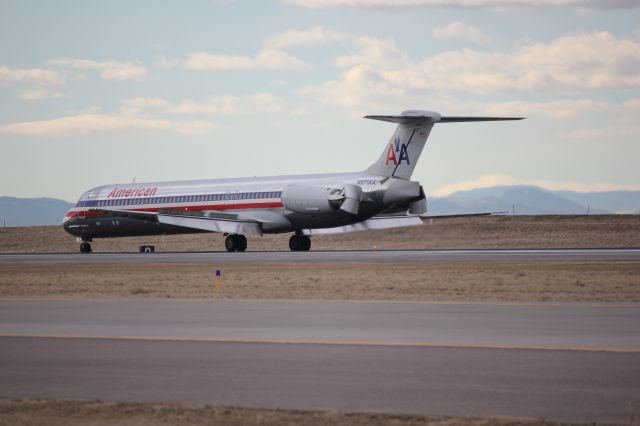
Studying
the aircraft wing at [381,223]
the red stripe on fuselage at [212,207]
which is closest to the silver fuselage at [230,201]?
the red stripe on fuselage at [212,207]

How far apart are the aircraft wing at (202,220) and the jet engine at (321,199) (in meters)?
2.76

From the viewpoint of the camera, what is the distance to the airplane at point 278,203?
5422 centimetres

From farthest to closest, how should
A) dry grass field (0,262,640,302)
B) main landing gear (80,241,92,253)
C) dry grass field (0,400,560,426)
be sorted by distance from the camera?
1. main landing gear (80,241,92,253)
2. dry grass field (0,262,640,302)
3. dry grass field (0,400,560,426)

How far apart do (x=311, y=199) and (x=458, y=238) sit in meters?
26.3

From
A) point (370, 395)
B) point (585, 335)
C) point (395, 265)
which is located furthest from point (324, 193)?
point (370, 395)

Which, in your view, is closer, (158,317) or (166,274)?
(158,317)

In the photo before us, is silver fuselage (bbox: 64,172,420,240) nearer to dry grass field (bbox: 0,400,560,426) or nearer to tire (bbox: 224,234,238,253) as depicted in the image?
tire (bbox: 224,234,238,253)

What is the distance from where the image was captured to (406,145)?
5444 centimetres

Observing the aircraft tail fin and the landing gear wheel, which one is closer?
the aircraft tail fin

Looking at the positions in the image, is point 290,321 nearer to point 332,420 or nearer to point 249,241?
point 332,420

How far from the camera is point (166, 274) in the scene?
38000 mm

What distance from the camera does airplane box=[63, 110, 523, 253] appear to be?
54.2 metres

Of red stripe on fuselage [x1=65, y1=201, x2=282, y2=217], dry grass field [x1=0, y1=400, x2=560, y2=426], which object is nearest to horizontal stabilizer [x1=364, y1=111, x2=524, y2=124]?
red stripe on fuselage [x1=65, y1=201, x2=282, y2=217]

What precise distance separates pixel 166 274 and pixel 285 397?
27.0m
